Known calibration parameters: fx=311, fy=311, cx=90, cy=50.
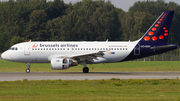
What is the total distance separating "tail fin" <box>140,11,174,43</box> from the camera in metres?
36.1

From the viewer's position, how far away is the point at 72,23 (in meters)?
99.0

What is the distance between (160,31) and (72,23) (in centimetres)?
6439

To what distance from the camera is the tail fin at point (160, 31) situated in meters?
36.1

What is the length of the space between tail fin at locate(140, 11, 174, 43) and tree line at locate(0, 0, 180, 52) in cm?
5428

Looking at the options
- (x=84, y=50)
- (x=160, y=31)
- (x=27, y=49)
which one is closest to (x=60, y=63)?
(x=84, y=50)

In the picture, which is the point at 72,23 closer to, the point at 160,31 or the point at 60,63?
the point at 160,31

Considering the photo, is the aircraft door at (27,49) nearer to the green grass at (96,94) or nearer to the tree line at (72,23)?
the green grass at (96,94)

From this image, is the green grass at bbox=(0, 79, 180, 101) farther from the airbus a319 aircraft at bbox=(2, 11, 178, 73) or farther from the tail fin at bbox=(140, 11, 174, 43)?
the tail fin at bbox=(140, 11, 174, 43)

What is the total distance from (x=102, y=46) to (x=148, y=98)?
64.3 ft

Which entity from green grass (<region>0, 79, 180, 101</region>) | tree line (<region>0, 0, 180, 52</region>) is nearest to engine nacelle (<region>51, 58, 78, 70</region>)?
green grass (<region>0, 79, 180, 101</region>)

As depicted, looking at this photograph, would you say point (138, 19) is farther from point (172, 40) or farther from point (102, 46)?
point (102, 46)

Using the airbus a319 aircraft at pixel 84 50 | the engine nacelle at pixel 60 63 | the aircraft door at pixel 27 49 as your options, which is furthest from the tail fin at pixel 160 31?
the aircraft door at pixel 27 49

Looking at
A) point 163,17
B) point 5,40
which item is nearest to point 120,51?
point 163,17

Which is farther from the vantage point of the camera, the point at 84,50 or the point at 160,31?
the point at 160,31
